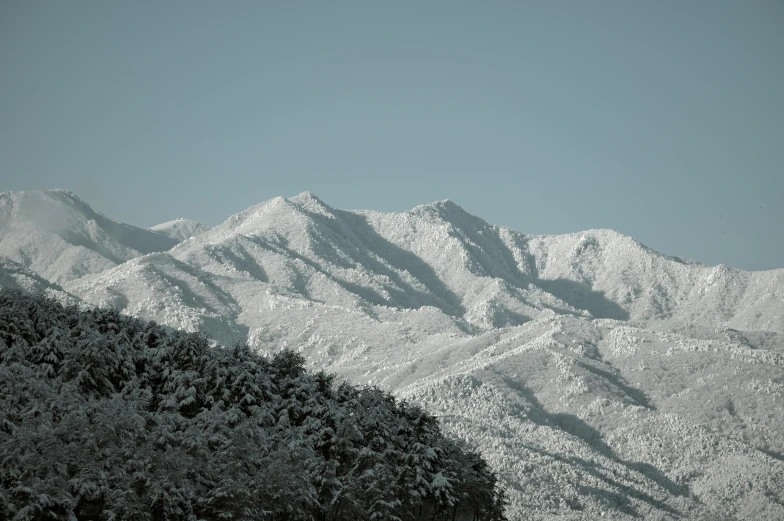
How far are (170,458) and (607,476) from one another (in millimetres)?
108233

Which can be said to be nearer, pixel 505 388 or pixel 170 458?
pixel 170 458

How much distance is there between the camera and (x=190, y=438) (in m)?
55.5

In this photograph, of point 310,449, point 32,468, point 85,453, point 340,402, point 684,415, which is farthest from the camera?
point 684,415

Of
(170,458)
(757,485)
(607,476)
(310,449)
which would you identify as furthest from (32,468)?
(757,485)

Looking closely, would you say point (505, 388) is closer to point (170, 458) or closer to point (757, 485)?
point (757, 485)

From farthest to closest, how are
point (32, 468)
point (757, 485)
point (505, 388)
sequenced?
point (505, 388)
point (757, 485)
point (32, 468)

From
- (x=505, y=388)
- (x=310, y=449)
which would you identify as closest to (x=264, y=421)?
(x=310, y=449)

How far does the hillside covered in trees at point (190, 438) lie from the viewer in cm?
4722

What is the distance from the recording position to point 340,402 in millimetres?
83062

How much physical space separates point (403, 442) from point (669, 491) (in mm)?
86723

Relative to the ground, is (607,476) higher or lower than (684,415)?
lower

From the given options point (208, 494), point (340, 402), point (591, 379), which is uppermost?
point (591, 379)

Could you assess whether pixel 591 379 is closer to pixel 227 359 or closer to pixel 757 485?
pixel 757 485

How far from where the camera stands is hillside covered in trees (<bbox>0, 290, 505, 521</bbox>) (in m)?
47.2
